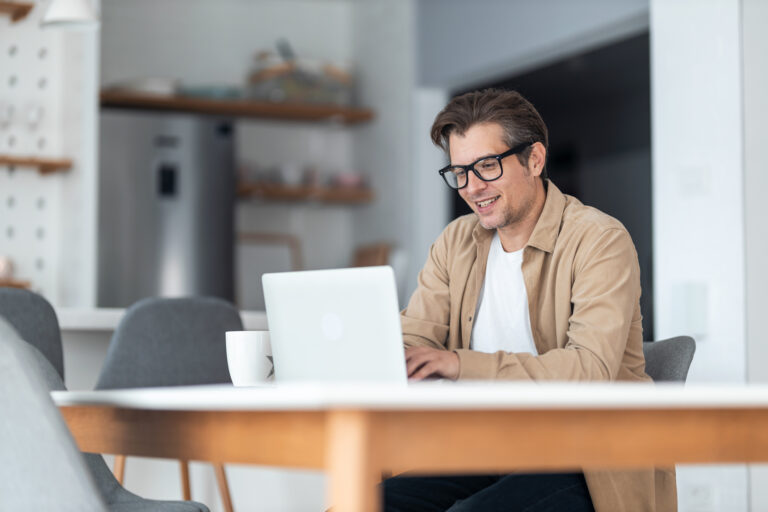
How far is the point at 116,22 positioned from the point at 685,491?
164 inches

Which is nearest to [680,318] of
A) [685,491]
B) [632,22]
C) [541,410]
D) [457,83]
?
[685,491]

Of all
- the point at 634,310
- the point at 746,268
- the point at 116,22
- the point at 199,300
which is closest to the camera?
the point at 634,310

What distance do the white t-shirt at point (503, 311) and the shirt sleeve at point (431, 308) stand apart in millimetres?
79

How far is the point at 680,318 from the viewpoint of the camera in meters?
3.46

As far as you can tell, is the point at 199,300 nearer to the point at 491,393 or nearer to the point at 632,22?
the point at 491,393

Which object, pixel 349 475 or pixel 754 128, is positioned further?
pixel 754 128

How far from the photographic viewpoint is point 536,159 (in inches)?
76.5

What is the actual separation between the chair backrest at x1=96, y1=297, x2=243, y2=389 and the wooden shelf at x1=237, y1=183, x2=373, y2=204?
10.8ft

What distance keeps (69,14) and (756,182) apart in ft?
7.67

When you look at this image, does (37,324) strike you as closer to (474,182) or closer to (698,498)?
(474,182)

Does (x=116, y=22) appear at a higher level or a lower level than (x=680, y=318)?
higher

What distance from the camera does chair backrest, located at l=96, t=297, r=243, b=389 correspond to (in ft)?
8.20

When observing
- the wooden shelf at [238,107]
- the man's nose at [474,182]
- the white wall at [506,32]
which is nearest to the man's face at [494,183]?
the man's nose at [474,182]

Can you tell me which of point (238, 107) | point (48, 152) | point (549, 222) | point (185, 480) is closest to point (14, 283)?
point (48, 152)
